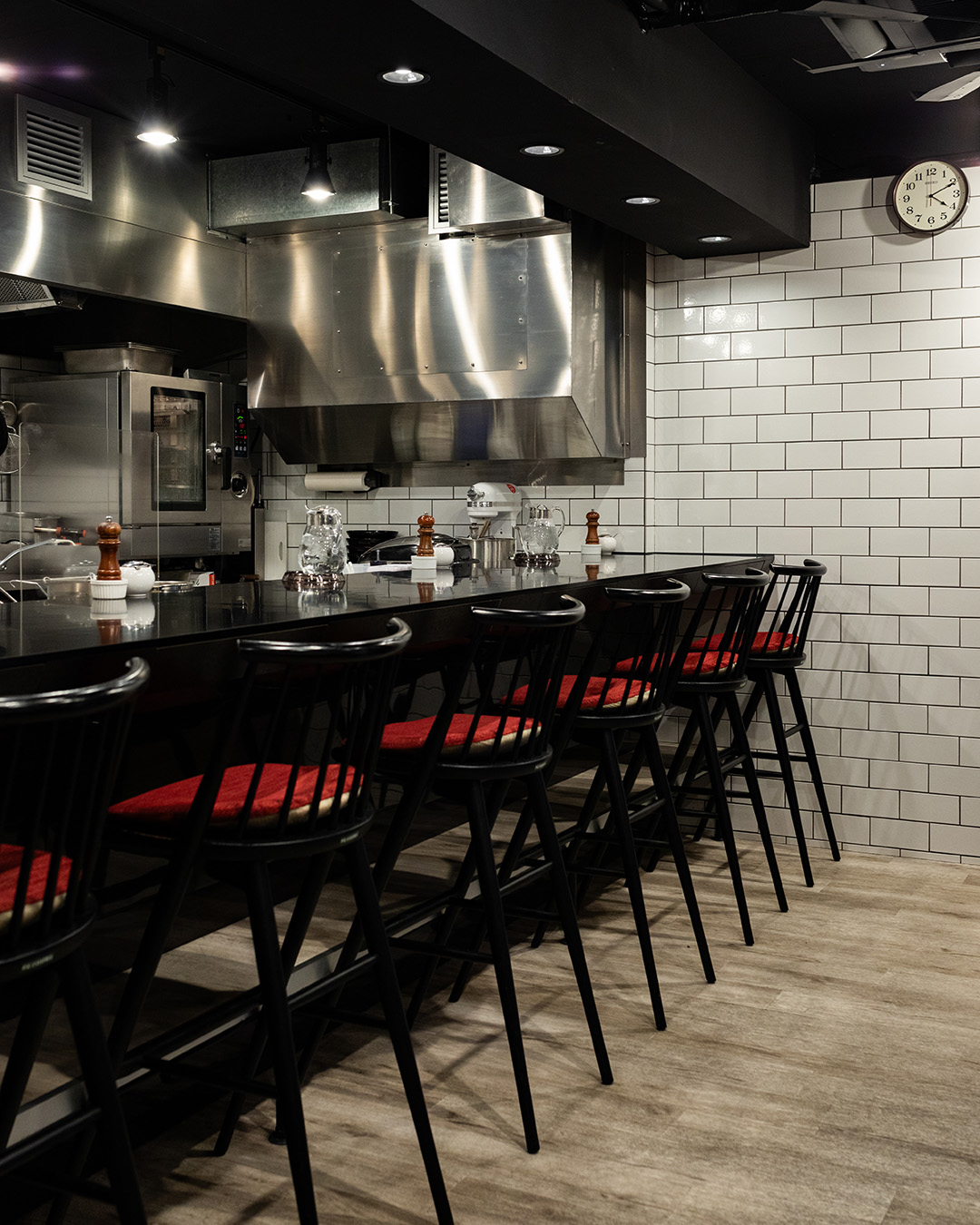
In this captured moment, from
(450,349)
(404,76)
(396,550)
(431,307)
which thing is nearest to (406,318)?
(431,307)

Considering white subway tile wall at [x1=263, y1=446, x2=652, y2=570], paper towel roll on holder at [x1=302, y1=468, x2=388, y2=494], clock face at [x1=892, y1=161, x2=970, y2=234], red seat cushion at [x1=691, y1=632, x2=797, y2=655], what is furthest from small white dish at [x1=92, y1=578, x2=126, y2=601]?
clock face at [x1=892, y1=161, x2=970, y2=234]

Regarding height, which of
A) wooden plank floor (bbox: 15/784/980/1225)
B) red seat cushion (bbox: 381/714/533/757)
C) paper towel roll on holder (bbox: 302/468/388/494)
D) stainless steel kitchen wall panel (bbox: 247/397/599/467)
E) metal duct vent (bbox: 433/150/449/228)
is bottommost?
wooden plank floor (bbox: 15/784/980/1225)

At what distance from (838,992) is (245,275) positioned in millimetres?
4103

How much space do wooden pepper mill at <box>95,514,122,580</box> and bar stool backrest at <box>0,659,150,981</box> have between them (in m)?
0.95

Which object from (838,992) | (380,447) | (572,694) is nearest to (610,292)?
(380,447)

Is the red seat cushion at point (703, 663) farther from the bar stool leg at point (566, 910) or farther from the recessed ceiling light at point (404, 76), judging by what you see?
the recessed ceiling light at point (404, 76)

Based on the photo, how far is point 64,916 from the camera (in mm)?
1547

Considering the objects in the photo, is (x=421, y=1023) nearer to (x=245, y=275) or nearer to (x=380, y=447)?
(x=380, y=447)

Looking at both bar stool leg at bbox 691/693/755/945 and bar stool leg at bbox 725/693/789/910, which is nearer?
bar stool leg at bbox 691/693/755/945

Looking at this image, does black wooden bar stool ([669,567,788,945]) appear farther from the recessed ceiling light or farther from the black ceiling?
the recessed ceiling light

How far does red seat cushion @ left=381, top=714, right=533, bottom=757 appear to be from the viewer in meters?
2.56

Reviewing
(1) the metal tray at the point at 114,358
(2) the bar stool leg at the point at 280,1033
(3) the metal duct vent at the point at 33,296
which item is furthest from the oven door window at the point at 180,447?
(2) the bar stool leg at the point at 280,1033

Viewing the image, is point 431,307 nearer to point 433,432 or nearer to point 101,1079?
point 433,432

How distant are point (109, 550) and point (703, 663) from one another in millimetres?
2002
